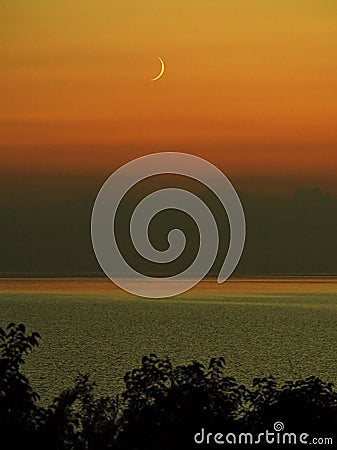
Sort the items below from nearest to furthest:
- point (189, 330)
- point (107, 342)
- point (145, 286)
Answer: point (107, 342)
point (189, 330)
point (145, 286)

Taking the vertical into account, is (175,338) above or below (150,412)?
above

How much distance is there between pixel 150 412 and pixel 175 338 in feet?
216

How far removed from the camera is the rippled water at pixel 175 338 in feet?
171

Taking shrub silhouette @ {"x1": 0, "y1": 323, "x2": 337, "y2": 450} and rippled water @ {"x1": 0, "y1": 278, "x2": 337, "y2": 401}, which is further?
rippled water @ {"x1": 0, "y1": 278, "x2": 337, "y2": 401}

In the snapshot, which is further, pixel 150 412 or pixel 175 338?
pixel 175 338

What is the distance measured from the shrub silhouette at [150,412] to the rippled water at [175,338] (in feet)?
96.0

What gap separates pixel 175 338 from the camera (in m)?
75.6

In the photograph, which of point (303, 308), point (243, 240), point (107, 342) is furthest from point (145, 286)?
point (243, 240)

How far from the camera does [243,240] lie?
1845 inches

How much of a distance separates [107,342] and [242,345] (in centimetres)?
1056

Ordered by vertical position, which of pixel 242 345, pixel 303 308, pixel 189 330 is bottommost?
pixel 242 345

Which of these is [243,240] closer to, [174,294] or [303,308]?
[303,308]

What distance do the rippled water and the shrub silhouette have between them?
2927cm

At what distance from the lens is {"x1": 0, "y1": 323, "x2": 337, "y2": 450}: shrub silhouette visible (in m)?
8.30
